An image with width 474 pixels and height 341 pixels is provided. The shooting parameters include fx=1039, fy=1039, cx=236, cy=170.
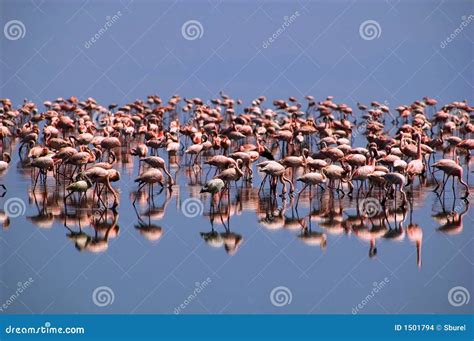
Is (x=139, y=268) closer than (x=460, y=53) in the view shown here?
Yes

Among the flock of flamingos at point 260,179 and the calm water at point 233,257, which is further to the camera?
the flock of flamingos at point 260,179

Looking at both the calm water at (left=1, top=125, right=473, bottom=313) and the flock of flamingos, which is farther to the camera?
the flock of flamingos

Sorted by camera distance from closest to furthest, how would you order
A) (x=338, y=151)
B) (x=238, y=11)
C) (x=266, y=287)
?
(x=266, y=287) → (x=338, y=151) → (x=238, y=11)

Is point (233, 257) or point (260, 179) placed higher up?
point (260, 179)

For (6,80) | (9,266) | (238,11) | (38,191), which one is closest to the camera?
(9,266)

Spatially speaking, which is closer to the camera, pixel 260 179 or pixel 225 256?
pixel 225 256

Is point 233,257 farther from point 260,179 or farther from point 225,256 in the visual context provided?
point 260,179

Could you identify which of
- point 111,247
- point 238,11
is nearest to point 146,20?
point 238,11

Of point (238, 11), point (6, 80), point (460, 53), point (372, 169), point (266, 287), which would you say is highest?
point (460, 53)

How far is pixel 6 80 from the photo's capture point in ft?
168

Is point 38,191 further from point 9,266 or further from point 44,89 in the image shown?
point 44,89

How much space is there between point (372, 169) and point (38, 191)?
20.8 ft

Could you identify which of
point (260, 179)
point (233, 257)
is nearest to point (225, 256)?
point (233, 257)

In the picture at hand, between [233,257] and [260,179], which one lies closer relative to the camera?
[233,257]
